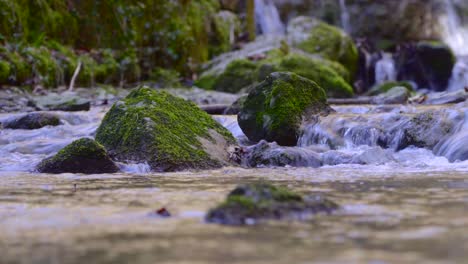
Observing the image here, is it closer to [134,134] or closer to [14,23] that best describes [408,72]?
[14,23]

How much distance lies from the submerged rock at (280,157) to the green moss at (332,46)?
1324 cm

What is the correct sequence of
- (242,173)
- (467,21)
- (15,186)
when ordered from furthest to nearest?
(467,21) < (242,173) < (15,186)

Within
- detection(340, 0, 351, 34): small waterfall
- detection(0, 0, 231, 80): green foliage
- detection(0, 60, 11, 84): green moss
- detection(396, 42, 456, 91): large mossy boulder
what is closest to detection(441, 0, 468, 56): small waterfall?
detection(340, 0, 351, 34): small waterfall

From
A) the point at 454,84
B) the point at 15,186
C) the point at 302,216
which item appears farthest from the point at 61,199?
the point at 454,84

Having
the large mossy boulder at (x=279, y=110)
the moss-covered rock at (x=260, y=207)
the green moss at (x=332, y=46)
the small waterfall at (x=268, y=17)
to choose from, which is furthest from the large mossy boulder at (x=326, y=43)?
the moss-covered rock at (x=260, y=207)

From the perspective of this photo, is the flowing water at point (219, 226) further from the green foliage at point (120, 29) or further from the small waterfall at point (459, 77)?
the small waterfall at point (459, 77)

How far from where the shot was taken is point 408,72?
68.3ft

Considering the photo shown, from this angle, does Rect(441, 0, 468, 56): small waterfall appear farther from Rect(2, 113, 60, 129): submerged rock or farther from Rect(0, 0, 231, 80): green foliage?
Rect(2, 113, 60, 129): submerged rock

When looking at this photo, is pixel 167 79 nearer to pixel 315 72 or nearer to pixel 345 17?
pixel 315 72

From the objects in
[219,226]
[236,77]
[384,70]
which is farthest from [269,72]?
[219,226]

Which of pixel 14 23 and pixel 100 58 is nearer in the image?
pixel 14 23

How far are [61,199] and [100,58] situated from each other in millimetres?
13196

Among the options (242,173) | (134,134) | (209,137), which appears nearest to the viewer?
(242,173)

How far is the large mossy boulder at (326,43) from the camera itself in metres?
19.1
